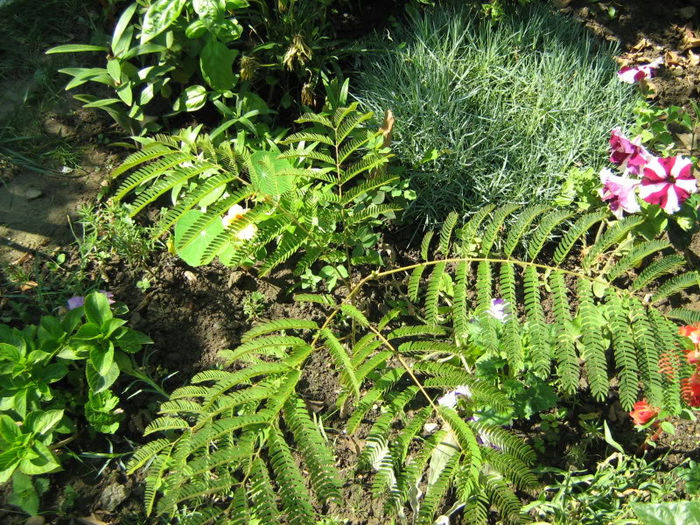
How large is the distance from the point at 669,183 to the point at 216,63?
2.07m

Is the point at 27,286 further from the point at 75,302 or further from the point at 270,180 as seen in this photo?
the point at 270,180

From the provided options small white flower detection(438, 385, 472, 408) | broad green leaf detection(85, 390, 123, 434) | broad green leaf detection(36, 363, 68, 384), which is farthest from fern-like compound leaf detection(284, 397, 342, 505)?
broad green leaf detection(36, 363, 68, 384)

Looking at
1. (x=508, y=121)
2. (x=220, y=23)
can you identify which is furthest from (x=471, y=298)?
(x=220, y=23)

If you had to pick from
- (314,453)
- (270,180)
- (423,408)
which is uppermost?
(270,180)

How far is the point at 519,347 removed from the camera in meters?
1.88

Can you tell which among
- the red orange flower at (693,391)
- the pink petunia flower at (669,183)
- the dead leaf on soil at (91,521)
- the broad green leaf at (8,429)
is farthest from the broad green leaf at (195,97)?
the red orange flower at (693,391)

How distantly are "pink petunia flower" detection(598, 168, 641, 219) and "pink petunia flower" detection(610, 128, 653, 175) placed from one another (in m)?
0.06

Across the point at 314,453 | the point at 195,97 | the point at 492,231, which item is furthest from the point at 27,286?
the point at 492,231

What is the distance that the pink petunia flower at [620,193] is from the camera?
254 cm

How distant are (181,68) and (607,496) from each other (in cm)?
270

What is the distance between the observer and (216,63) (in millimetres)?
2842

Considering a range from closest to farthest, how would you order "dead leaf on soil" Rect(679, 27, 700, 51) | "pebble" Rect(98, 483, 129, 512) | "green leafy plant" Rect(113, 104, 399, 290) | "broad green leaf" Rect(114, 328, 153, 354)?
Result: "green leafy plant" Rect(113, 104, 399, 290) → "pebble" Rect(98, 483, 129, 512) → "broad green leaf" Rect(114, 328, 153, 354) → "dead leaf on soil" Rect(679, 27, 700, 51)

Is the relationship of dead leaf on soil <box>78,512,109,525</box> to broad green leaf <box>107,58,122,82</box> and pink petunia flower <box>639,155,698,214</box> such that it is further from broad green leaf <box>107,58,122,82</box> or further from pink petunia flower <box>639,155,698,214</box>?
pink petunia flower <box>639,155,698,214</box>

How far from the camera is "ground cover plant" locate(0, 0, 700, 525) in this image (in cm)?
181
